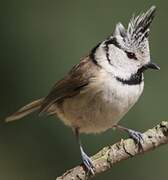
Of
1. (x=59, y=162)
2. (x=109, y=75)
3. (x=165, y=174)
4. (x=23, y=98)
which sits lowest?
(x=165, y=174)

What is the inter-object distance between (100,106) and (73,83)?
0.74ft

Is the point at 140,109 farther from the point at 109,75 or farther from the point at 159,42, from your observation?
the point at 109,75

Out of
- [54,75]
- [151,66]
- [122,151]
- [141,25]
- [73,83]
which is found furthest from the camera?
[54,75]

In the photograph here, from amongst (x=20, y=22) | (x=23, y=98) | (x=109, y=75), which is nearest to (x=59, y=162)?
(x=23, y=98)

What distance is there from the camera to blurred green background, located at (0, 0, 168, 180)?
5.29 meters

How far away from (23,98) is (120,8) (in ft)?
2.87

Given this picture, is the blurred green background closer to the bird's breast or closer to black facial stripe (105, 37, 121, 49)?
the bird's breast

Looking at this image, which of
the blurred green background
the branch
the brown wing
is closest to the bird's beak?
the brown wing

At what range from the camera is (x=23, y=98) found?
552 cm

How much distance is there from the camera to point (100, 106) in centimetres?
366

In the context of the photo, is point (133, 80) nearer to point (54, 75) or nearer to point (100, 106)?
point (100, 106)

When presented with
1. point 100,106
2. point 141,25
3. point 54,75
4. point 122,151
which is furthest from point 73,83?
point 54,75

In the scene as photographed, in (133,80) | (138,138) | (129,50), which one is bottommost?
(138,138)

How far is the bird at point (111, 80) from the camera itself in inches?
140
